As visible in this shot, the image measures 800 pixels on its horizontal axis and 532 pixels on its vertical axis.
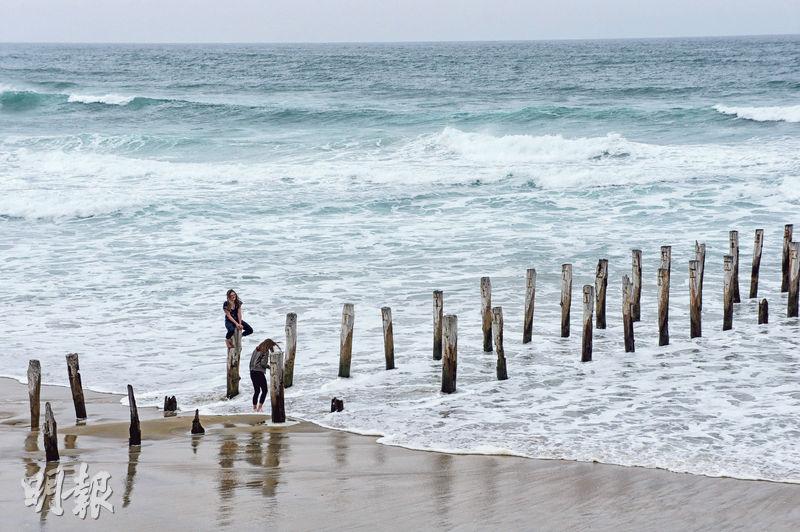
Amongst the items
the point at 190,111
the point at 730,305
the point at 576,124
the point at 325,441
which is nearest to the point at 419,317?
the point at 730,305

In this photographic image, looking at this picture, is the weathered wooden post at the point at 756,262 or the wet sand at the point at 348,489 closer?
→ the wet sand at the point at 348,489

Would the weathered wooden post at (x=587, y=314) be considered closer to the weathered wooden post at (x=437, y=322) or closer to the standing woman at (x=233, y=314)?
the weathered wooden post at (x=437, y=322)

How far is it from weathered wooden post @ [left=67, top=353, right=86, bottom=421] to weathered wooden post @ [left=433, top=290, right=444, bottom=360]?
15.6ft

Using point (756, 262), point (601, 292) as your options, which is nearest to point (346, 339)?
A: point (601, 292)

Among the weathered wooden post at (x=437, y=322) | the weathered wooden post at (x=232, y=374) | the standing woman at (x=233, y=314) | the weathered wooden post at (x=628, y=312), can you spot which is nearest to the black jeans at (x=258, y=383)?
the weathered wooden post at (x=232, y=374)

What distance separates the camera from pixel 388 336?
44.6ft

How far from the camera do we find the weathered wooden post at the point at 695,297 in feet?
48.0

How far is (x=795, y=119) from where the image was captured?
40.8 meters

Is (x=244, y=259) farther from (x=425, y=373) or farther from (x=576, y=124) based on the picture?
(x=576, y=124)

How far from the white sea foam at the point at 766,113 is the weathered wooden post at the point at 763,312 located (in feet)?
90.6

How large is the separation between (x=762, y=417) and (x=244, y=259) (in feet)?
41.9

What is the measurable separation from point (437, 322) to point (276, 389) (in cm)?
324

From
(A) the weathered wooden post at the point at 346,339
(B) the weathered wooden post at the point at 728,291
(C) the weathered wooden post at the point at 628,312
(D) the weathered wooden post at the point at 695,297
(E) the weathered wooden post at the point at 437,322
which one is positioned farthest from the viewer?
(B) the weathered wooden post at the point at 728,291

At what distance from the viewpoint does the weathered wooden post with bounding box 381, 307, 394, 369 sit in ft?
44.0
